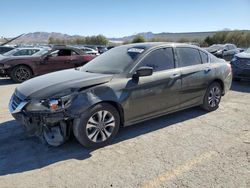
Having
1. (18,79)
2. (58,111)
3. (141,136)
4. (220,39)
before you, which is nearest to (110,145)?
(141,136)

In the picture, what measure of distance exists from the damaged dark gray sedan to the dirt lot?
30cm

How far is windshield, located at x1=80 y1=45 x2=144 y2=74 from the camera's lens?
15.1ft

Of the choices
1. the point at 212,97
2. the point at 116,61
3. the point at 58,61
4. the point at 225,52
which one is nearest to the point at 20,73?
the point at 58,61

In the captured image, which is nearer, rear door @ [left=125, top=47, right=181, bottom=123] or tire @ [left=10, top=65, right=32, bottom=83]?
rear door @ [left=125, top=47, right=181, bottom=123]

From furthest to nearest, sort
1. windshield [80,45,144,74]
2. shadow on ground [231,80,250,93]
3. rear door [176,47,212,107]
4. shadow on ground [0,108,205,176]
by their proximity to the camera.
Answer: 1. shadow on ground [231,80,250,93]
2. rear door [176,47,212,107]
3. windshield [80,45,144,74]
4. shadow on ground [0,108,205,176]

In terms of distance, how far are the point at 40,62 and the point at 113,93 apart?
7458 mm

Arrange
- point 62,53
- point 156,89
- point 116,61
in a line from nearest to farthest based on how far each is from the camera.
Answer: point 156,89 → point 116,61 → point 62,53

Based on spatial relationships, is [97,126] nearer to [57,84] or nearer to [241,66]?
[57,84]

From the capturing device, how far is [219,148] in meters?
4.07

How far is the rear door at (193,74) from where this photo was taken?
523 centimetres

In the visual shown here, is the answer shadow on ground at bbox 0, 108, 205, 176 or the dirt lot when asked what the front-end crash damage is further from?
the dirt lot

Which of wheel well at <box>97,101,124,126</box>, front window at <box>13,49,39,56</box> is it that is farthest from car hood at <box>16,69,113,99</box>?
front window at <box>13,49,39,56</box>

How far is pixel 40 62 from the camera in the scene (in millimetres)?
10711

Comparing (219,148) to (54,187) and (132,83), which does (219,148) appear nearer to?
(132,83)
